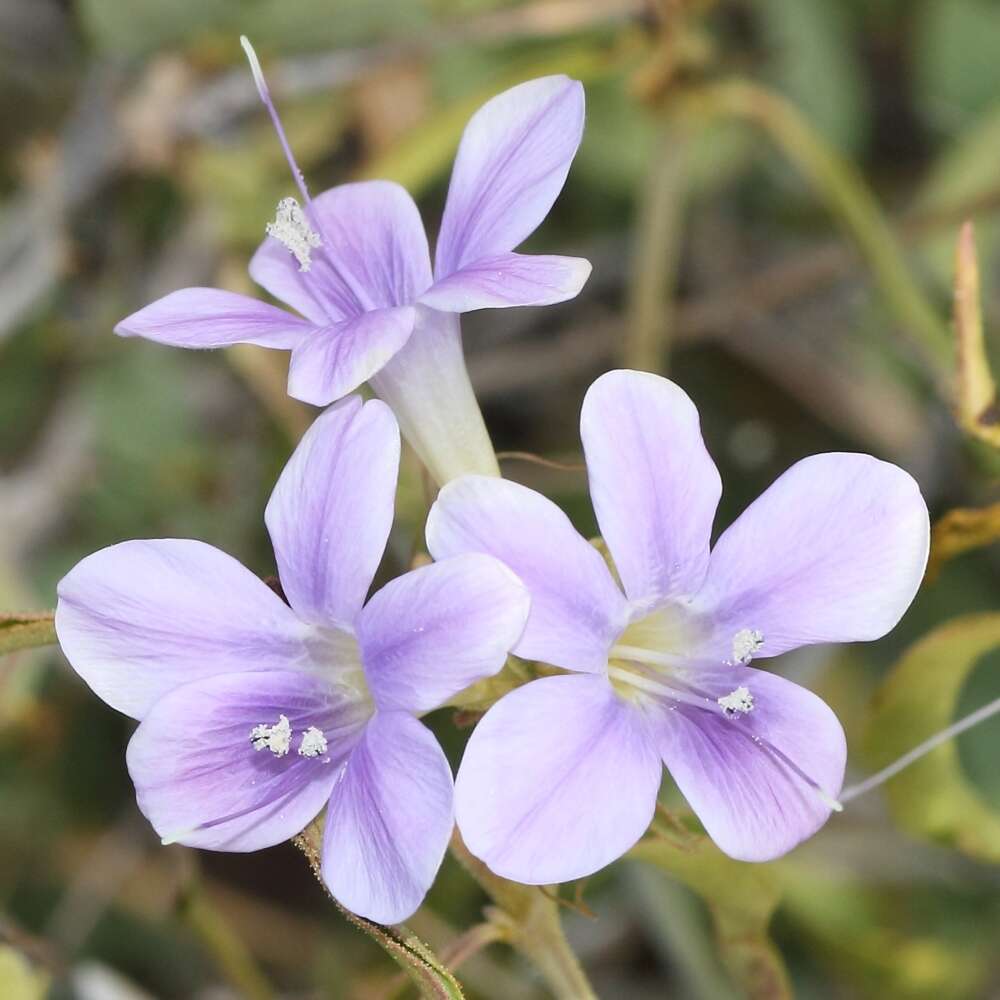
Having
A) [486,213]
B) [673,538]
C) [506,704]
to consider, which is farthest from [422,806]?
[486,213]

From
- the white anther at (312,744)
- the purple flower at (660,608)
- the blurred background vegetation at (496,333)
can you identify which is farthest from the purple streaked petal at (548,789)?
the blurred background vegetation at (496,333)

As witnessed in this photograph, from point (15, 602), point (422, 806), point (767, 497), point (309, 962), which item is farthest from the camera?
point (309, 962)

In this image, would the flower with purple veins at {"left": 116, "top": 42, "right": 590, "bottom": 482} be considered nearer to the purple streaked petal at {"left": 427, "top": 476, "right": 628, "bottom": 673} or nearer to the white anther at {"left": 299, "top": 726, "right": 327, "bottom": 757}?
the purple streaked petal at {"left": 427, "top": 476, "right": 628, "bottom": 673}

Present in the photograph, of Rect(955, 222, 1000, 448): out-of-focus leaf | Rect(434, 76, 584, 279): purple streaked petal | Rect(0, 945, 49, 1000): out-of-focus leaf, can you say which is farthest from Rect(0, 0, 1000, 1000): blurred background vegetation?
Rect(434, 76, 584, 279): purple streaked petal

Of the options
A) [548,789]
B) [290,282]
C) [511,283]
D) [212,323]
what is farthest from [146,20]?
[548,789]

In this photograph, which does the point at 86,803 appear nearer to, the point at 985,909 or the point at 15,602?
the point at 15,602

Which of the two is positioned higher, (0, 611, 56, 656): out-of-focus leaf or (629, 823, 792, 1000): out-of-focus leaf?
(0, 611, 56, 656): out-of-focus leaf

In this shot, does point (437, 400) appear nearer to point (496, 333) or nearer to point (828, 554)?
point (828, 554)
